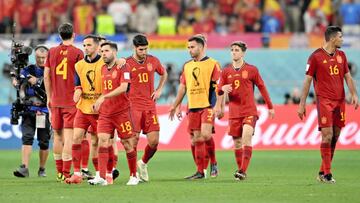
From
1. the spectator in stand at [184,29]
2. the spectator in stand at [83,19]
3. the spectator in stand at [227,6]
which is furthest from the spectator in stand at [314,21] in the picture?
the spectator in stand at [83,19]

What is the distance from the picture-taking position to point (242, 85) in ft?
65.0

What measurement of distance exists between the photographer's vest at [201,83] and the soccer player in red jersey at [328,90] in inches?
82.3

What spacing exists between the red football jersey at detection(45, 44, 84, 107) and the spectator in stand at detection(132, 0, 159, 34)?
17.4 meters

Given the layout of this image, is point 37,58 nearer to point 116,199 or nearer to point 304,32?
point 116,199

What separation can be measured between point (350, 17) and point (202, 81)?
57.1ft

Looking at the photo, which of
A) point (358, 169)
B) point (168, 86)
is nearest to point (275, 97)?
point (168, 86)

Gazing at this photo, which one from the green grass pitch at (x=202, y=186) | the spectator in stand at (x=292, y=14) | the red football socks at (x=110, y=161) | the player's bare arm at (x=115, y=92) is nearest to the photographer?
the green grass pitch at (x=202, y=186)

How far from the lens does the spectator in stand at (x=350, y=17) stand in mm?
36000

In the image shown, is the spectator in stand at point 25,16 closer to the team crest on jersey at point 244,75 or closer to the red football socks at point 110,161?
the team crest on jersey at point 244,75

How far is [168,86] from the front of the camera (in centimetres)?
3400

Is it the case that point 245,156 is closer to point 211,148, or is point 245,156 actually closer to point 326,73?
point 211,148

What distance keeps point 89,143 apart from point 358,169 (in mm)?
5766

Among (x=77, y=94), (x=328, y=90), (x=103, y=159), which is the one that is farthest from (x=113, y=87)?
(x=328, y=90)

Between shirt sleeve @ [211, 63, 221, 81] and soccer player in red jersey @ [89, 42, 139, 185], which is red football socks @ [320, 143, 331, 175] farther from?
soccer player in red jersey @ [89, 42, 139, 185]
